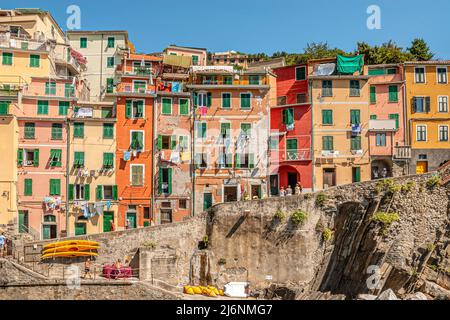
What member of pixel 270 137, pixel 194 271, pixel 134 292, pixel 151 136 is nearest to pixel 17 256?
pixel 134 292

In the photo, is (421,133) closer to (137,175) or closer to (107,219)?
(137,175)

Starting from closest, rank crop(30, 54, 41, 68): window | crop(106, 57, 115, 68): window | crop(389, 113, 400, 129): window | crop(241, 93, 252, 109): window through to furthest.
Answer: crop(241, 93, 252, 109): window → crop(389, 113, 400, 129): window → crop(30, 54, 41, 68): window → crop(106, 57, 115, 68): window

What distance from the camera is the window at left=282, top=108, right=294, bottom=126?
50344 millimetres

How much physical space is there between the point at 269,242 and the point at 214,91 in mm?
13871

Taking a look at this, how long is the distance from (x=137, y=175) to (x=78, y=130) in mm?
5758

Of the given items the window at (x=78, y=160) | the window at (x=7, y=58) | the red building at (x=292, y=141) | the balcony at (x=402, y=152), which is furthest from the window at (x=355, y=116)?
the window at (x=7, y=58)

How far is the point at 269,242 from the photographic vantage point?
43.3 m

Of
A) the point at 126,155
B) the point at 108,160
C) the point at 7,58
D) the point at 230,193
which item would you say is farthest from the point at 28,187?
the point at 230,193

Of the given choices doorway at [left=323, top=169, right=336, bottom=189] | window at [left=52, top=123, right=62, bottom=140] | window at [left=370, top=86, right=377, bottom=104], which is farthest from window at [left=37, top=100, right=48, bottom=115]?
window at [left=370, top=86, right=377, bottom=104]

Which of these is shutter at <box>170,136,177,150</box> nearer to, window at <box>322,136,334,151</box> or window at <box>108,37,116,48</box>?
window at <box>322,136,334,151</box>

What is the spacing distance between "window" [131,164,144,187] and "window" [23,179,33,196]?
761cm

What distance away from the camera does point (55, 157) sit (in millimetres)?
47156

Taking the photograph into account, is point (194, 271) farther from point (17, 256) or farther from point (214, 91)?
point (214, 91)

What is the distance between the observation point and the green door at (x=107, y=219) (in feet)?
155
